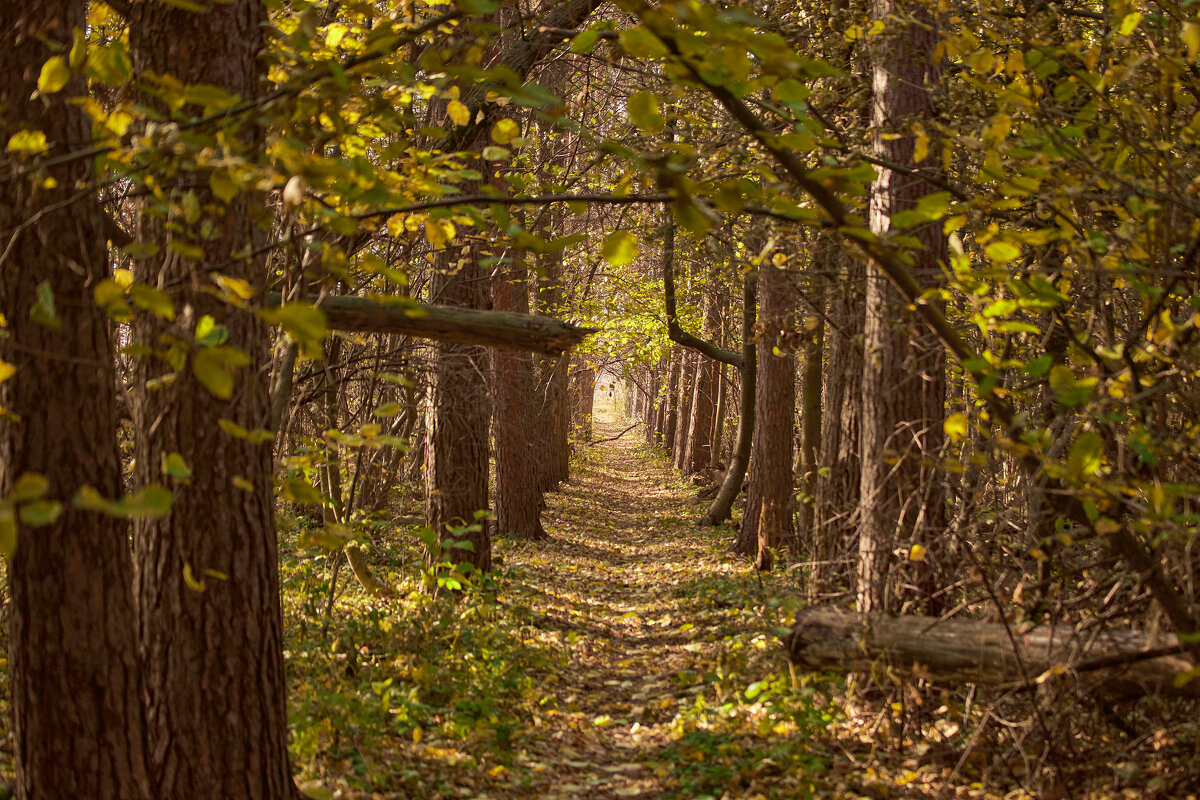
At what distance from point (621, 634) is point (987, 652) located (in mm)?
5174

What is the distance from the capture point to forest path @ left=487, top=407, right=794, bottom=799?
5.28m

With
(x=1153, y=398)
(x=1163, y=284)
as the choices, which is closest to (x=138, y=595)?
(x=1153, y=398)

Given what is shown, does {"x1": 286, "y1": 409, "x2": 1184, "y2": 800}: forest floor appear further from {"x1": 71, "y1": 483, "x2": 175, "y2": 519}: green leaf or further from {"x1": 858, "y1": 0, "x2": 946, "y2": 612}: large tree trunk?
{"x1": 71, "y1": 483, "x2": 175, "y2": 519}: green leaf

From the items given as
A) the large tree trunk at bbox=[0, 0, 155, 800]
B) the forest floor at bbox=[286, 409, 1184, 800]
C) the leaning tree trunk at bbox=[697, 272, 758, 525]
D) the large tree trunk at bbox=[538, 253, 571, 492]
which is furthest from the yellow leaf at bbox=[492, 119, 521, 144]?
the large tree trunk at bbox=[538, 253, 571, 492]

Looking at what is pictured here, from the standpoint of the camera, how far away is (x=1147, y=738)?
3.89 m

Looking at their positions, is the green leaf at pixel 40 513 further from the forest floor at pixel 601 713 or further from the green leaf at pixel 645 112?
Result: the forest floor at pixel 601 713

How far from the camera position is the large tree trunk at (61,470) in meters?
3.04

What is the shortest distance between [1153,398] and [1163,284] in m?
0.64

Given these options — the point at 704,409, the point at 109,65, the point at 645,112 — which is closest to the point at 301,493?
the point at 109,65

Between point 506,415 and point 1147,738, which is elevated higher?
point 506,415

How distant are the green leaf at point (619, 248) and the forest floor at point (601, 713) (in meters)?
2.56

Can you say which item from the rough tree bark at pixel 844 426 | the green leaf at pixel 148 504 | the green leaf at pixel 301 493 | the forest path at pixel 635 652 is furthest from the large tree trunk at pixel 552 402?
the green leaf at pixel 148 504

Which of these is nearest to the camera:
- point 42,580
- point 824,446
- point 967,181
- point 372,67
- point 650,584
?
point 372,67

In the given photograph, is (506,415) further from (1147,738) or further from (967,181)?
(1147,738)
